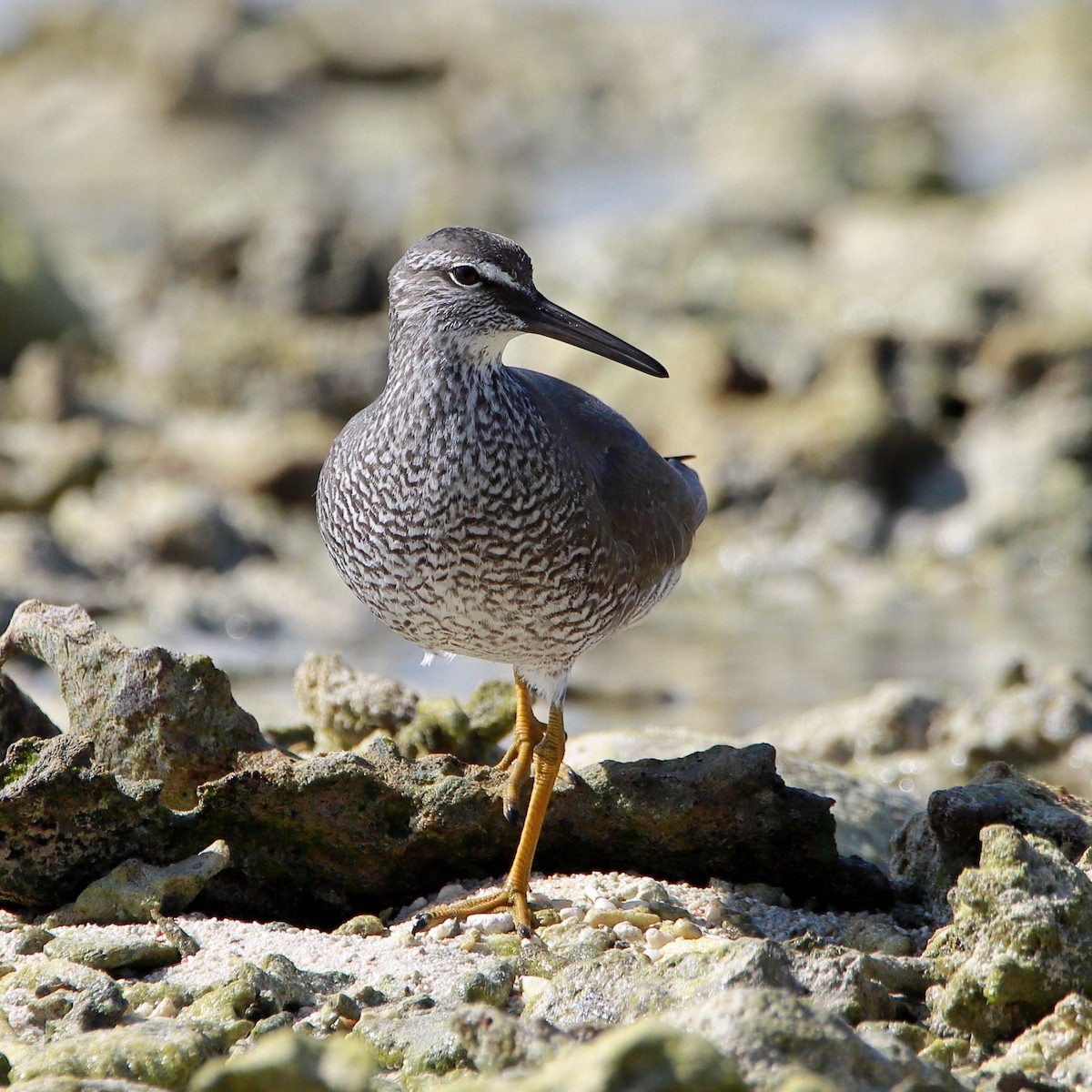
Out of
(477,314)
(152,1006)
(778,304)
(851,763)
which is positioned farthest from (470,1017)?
(778,304)

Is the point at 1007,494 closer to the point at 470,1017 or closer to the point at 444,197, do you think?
the point at 470,1017

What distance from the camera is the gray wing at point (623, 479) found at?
239 inches

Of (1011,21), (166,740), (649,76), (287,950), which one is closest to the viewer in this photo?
(287,950)

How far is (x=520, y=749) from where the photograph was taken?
6523mm

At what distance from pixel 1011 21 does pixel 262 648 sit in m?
40.5

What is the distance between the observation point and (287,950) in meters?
4.95

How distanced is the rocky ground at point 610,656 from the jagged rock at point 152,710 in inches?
0.7

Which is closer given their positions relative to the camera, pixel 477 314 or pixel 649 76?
pixel 477 314

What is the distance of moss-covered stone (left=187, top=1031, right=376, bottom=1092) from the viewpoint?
3344 millimetres

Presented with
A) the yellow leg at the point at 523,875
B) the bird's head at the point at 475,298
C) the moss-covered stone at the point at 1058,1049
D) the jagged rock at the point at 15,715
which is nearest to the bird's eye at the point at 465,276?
the bird's head at the point at 475,298

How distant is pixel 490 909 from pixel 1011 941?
1.85 metres

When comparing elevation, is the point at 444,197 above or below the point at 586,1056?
above

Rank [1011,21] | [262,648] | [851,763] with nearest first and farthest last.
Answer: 1. [851,763]
2. [262,648]
3. [1011,21]

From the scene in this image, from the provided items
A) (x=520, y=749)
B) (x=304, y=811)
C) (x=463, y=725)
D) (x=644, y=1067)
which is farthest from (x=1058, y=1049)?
(x=463, y=725)
